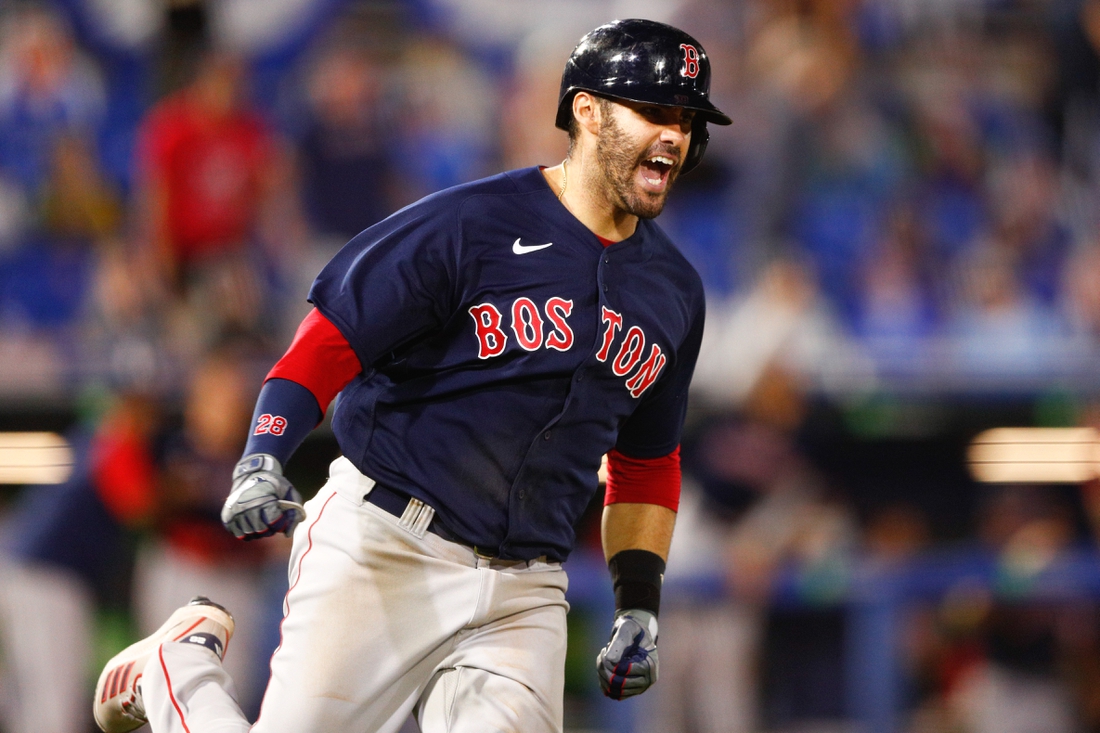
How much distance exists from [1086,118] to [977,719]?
10.9 ft

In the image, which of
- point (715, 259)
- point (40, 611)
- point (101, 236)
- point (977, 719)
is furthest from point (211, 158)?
point (977, 719)

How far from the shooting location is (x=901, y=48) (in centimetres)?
739

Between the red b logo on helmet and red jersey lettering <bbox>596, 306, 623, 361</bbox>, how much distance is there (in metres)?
0.47

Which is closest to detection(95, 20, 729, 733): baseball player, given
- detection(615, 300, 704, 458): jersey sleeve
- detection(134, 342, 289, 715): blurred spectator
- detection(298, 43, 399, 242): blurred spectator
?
detection(615, 300, 704, 458): jersey sleeve

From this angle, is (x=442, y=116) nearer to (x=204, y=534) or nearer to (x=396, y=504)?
(x=204, y=534)

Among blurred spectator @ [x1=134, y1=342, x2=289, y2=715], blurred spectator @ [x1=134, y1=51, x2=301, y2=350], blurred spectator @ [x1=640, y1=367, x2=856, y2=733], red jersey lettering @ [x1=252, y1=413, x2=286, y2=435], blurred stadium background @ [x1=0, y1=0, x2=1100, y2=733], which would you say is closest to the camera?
red jersey lettering @ [x1=252, y1=413, x2=286, y2=435]

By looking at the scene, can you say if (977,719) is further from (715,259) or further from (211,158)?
(211,158)

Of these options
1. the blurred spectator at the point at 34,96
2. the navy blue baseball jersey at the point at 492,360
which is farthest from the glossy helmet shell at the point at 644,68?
the blurred spectator at the point at 34,96

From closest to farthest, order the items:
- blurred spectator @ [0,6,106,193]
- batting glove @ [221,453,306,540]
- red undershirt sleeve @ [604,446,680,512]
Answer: batting glove @ [221,453,306,540]
red undershirt sleeve @ [604,446,680,512]
blurred spectator @ [0,6,106,193]

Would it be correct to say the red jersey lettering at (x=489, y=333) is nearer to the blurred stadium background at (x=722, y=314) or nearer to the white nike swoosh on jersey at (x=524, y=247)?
the white nike swoosh on jersey at (x=524, y=247)

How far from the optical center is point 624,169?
8.00 ft

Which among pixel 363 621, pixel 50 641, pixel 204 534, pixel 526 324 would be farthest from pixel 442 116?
pixel 363 621

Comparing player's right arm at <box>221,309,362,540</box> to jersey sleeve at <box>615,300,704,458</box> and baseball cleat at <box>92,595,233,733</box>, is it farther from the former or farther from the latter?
jersey sleeve at <box>615,300,704,458</box>

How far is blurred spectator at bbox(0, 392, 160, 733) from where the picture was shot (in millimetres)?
5059
